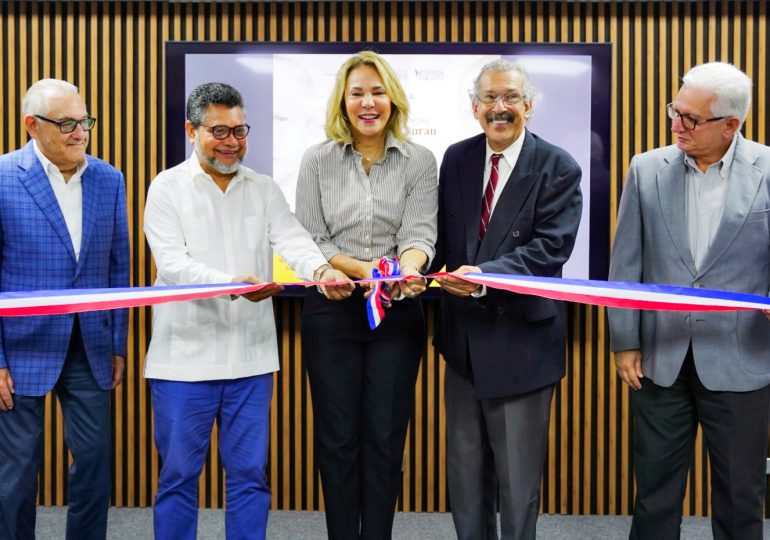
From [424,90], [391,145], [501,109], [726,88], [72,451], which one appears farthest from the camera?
[424,90]

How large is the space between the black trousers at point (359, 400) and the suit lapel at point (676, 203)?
3.04 ft

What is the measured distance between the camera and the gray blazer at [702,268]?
2.64 metres

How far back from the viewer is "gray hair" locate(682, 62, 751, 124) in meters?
2.63

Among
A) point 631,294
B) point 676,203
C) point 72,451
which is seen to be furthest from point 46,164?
point 676,203

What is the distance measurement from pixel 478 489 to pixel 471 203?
1.05m

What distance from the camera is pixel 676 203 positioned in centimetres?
271

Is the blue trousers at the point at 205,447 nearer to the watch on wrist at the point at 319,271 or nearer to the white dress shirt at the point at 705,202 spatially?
the watch on wrist at the point at 319,271

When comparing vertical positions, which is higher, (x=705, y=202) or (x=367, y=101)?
(x=367, y=101)

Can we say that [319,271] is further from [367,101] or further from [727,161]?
[727,161]

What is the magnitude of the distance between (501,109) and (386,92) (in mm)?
415

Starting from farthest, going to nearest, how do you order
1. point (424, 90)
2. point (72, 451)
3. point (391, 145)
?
point (424, 90)
point (72, 451)
point (391, 145)

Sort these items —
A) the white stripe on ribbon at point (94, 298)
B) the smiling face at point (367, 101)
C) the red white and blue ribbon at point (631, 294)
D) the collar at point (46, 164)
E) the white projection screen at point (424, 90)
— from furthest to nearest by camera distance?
the white projection screen at point (424, 90) → the collar at point (46, 164) → the smiling face at point (367, 101) → the white stripe on ribbon at point (94, 298) → the red white and blue ribbon at point (631, 294)

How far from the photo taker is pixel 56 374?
289cm

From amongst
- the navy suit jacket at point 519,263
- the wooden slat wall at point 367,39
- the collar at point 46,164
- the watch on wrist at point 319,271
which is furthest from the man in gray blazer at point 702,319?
the collar at point 46,164
